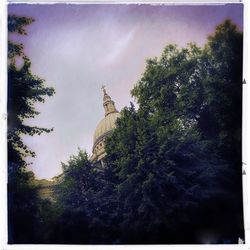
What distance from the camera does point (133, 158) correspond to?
6.28 metres

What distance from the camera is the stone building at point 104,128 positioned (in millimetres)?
6203

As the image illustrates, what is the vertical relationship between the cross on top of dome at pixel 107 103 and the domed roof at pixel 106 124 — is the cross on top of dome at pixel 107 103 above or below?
above

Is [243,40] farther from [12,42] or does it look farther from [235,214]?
[12,42]

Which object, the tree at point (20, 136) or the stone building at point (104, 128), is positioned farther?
the stone building at point (104, 128)

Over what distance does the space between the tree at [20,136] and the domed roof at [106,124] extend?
0.60 m

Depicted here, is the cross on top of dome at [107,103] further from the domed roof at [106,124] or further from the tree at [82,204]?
the tree at [82,204]

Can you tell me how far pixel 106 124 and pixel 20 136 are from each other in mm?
1026

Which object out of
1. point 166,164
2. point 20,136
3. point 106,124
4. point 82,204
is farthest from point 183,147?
point 20,136

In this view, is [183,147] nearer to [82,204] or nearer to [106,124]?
[106,124]

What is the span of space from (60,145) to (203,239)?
78.7 inches

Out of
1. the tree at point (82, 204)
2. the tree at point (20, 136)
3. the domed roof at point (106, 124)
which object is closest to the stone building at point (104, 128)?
the domed roof at point (106, 124)

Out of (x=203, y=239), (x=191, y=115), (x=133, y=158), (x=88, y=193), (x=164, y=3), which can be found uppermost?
(x=164, y=3)

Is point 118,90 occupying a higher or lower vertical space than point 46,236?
higher

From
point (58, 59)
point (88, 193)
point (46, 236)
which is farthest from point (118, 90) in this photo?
point (46, 236)
